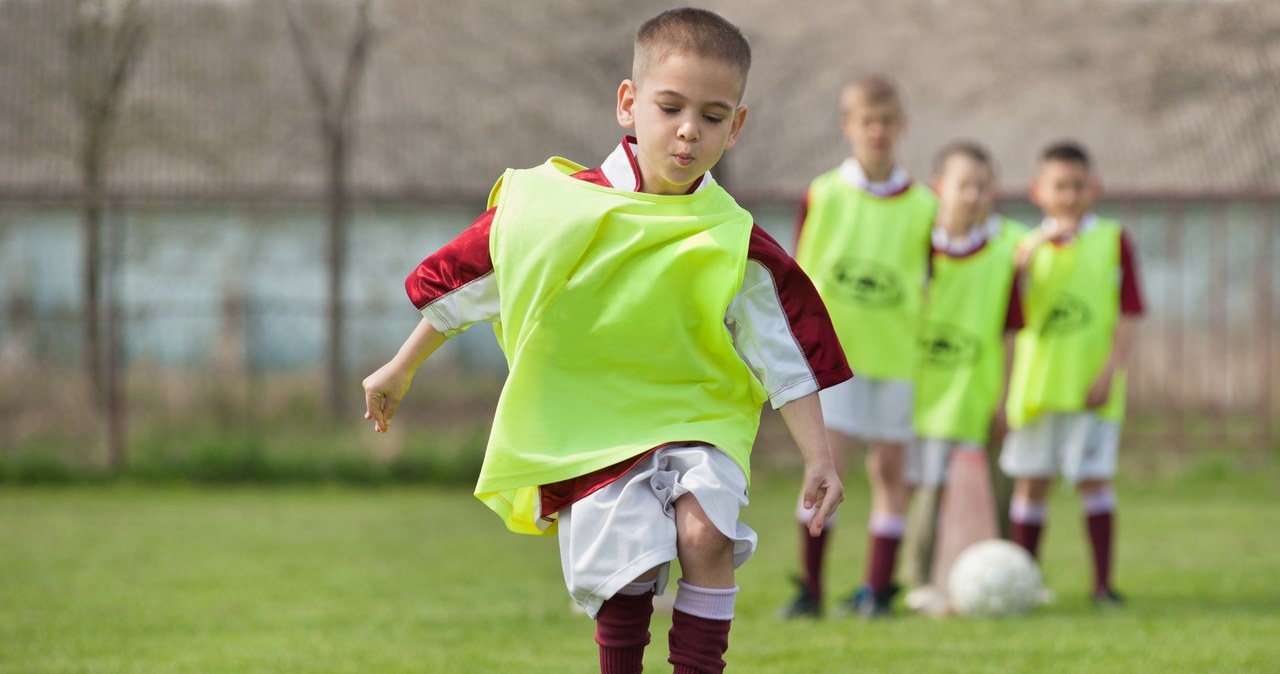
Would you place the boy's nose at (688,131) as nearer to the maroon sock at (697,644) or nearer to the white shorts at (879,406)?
the maroon sock at (697,644)

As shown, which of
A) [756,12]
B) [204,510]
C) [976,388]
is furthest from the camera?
[756,12]

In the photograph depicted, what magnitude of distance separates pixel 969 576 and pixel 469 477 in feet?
18.5

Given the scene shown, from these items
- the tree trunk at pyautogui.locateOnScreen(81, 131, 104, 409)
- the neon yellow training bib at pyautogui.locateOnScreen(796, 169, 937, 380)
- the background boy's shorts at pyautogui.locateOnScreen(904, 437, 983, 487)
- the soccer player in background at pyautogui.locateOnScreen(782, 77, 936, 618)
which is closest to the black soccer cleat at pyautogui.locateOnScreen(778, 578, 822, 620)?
the soccer player in background at pyautogui.locateOnScreen(782, 77, 936, 618)

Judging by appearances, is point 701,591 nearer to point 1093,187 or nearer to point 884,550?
point 884,550

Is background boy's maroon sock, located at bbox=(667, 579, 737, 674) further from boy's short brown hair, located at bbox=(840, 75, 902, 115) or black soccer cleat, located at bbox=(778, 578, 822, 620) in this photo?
boy's short brown hair, located at bbox=(840, 75, 902, 115)

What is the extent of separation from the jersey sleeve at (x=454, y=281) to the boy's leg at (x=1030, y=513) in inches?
162

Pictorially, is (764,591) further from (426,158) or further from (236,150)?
(426,158)

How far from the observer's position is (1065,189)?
21.1ft

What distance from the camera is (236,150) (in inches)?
623

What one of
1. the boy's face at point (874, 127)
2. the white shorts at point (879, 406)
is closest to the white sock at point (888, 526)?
the white shorts at point (879, 406)

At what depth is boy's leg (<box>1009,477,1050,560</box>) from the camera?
649 cm

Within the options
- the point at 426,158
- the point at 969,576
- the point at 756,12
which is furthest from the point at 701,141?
the point at 756,12

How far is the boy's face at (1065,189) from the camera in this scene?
6402 mm

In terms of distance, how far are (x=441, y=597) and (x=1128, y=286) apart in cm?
324
